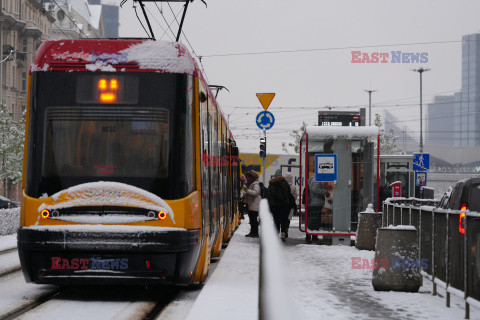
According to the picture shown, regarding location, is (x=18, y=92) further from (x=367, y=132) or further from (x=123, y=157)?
(x=123, y=157)

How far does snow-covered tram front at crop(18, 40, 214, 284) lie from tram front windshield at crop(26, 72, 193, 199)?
12 mm

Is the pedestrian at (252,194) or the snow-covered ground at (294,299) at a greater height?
the pedestrian at (252,194)

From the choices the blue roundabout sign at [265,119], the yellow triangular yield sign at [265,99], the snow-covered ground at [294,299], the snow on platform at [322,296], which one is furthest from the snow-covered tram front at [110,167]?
the blue roundabout sign at [265,119]

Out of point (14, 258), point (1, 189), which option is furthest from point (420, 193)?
point (1, 189)

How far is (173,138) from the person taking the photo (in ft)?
32.7

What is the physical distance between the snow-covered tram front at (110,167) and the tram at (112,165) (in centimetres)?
1

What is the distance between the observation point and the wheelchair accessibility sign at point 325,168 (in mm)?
19047

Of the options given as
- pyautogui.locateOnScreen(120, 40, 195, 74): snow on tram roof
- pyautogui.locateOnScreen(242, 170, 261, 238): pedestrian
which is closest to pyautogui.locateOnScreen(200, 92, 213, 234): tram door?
pyautogui.locateOnScreen(120, 40, 195, 74): snow on tram roof

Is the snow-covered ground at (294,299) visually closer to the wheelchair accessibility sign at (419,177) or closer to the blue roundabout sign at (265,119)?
the blue roundabout sign at (265,119)

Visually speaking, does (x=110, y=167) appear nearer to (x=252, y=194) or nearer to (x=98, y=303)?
(x=98, y=303)

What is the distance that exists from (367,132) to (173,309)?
10.6 m

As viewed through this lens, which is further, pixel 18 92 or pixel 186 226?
pixel 18 92

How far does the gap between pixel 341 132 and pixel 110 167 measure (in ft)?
32.8

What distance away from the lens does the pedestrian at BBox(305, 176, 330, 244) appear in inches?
765
